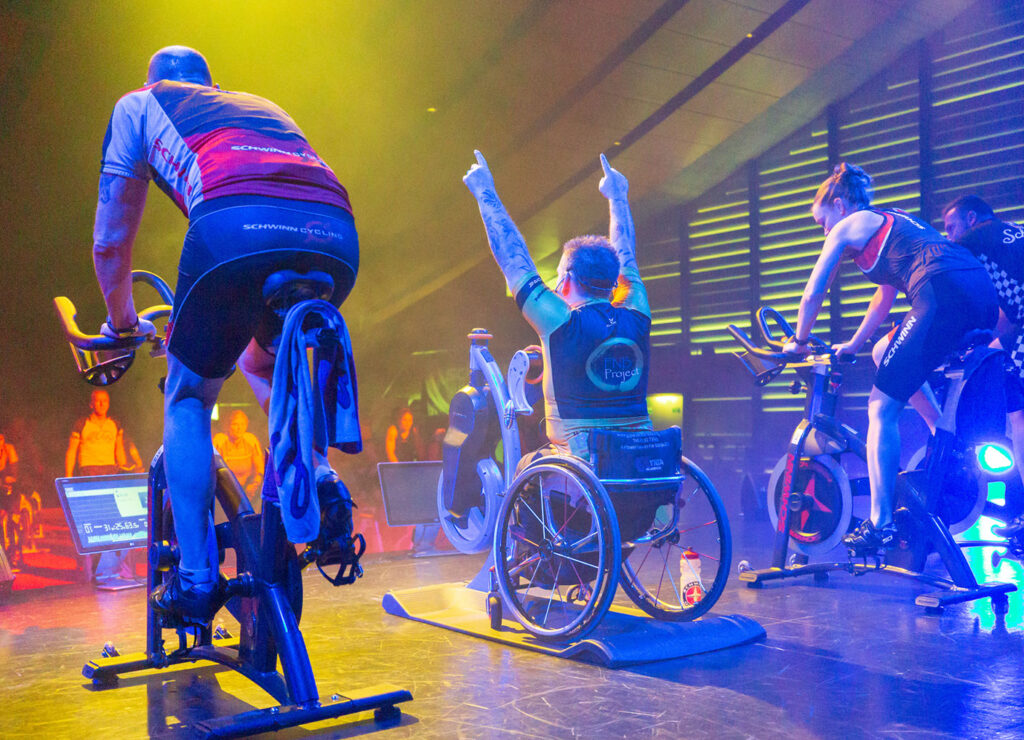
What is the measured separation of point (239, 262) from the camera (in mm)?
1572

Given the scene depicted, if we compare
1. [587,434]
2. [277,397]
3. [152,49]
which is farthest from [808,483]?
[152,49]

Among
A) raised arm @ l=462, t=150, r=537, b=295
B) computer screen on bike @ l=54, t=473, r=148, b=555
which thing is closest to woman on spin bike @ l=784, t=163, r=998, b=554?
raised arm @ l=462, t=150, r=537, b=295

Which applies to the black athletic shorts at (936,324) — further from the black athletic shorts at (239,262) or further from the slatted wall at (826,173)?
the slatted wall at (826,173)

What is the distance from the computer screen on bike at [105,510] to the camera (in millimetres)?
4008

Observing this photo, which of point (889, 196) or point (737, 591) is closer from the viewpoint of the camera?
point (737, 591)

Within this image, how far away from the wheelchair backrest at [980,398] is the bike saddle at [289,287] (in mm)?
2819

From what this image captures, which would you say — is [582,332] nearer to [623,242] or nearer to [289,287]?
[623,242]

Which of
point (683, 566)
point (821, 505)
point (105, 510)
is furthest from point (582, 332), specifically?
point (105, 510)

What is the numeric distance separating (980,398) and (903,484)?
0.54 meters

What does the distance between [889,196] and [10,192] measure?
6.78 m

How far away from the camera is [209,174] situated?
1.61 meters

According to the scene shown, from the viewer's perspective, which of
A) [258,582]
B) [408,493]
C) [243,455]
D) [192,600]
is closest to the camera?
[192,600]

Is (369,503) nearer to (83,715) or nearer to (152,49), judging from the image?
(152,49)

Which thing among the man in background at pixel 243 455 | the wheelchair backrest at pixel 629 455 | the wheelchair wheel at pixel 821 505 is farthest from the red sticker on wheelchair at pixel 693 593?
the man in background at pixel 243 455
